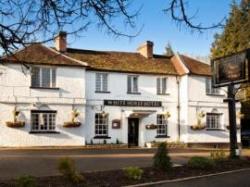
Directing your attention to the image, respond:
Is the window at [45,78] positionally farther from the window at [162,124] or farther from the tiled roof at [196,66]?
the tiled roof at [196,66]

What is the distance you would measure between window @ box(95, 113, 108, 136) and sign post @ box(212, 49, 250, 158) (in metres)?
15.3

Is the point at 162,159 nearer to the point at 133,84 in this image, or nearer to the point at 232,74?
the point at 232,74

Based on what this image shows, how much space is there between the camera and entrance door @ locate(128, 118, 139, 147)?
3744 cm

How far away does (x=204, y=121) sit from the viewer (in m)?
39.4

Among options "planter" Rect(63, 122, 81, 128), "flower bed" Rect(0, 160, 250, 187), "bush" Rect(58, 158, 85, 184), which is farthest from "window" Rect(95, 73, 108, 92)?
"bush" Rect(58, 158, 85, 184)

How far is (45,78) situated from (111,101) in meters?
5.17

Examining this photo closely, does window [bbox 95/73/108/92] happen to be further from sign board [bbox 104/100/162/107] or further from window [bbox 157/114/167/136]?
window [bbox 157/114/167/136]

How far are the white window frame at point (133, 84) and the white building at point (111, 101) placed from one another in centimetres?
3

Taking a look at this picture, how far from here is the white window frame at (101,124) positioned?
36.1 meters

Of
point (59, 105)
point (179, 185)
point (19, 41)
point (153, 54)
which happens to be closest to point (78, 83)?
point (59, 105)

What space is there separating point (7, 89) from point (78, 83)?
4.90 meters

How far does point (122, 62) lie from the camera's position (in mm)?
38594

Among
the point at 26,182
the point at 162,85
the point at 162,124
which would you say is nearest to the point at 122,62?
the point at 162,85

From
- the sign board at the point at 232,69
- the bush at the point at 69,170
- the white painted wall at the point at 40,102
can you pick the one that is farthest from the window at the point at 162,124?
the bush at the point at 69,170
